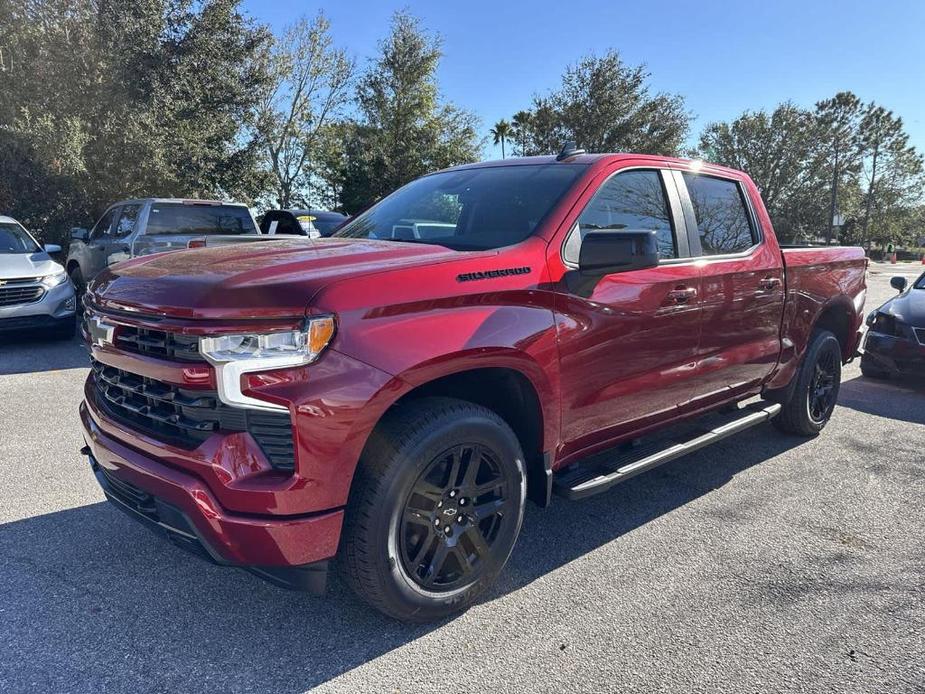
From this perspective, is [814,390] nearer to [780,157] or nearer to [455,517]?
[455,517]

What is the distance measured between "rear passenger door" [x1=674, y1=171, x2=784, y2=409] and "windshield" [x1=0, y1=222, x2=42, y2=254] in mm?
8732

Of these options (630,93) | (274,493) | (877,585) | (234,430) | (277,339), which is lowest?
(877,585)

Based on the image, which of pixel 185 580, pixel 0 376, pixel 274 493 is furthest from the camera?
pixel 0 376

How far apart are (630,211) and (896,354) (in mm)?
4959

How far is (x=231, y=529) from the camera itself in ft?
7.00

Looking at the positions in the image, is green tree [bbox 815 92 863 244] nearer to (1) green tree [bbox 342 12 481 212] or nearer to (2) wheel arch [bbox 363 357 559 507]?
(1) green tree [bbox 342 12 481 212]

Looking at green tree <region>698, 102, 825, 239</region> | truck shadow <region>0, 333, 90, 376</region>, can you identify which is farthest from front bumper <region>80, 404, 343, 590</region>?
green tree <region>698, 102, 825, 239</region>

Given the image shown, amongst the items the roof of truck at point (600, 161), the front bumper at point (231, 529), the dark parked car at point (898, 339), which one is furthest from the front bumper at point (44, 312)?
the dark parked car at point (898, 339)

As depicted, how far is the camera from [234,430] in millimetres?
2133

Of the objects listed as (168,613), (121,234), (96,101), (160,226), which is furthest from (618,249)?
(96,101)

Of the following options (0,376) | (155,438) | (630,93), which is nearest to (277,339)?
(155,438)

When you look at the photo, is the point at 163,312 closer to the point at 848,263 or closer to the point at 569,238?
the point at 569,238

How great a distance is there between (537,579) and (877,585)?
158 cm

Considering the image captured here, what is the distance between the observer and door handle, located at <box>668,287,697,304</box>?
3371mm
